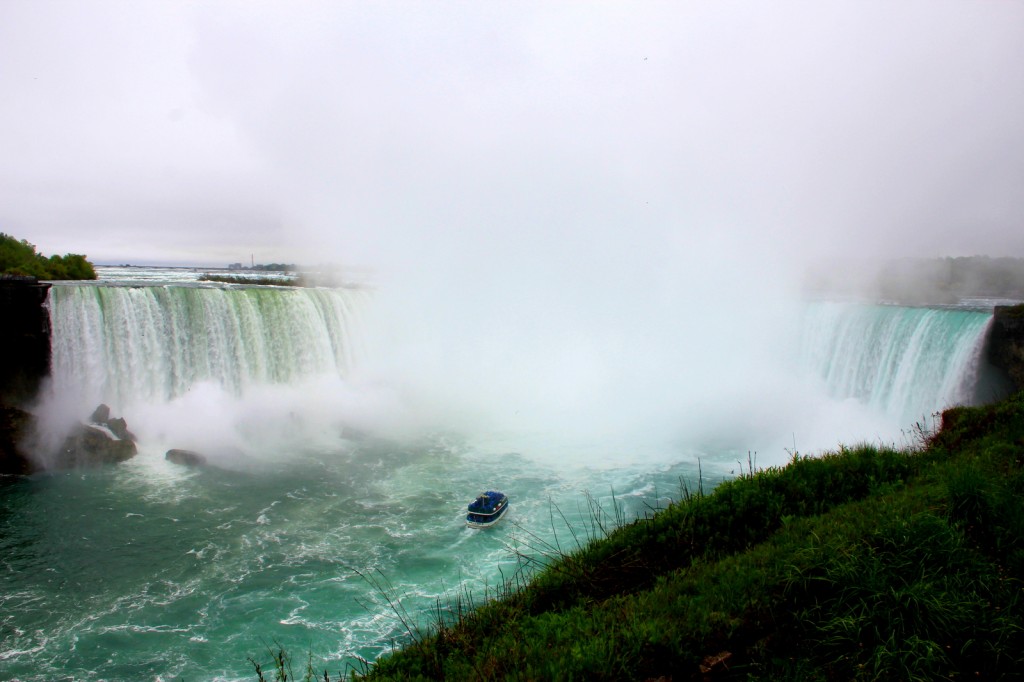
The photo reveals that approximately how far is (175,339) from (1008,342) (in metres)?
26.2

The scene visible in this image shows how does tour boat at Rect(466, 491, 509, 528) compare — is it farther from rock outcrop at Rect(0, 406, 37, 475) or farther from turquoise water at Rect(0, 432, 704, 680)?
rock outcrop at Rect(0, 406, 37, 475)

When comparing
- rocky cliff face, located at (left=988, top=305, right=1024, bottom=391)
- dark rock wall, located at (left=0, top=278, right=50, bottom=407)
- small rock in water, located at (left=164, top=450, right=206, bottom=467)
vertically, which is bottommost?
small rock in water, located at (left=164, top=450, right=206, bottom=467)

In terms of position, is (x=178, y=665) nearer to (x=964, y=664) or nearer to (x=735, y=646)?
(x=735, y=646)

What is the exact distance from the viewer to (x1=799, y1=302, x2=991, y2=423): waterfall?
52.4 feet

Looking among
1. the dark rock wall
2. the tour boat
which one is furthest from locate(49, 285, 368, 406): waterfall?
the tour boat

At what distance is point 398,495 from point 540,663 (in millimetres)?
11929

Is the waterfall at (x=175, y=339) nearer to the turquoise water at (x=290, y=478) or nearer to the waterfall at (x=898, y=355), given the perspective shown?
the turquoise water at (x=290, y=478)

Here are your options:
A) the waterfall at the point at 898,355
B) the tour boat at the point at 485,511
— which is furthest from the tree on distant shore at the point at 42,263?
the waterfall at the point at 898,355

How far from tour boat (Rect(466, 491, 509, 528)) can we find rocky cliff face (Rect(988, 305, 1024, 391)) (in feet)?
46.0

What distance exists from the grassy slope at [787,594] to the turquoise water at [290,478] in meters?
0.87

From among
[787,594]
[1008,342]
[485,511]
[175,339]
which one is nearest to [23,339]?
[175,339]

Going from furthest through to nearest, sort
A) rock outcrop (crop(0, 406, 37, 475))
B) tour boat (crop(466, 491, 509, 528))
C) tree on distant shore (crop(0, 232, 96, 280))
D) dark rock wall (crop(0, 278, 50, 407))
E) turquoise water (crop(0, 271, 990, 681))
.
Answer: tree on distant shore (crop(0, 232, 96, 280)) → dark rock wall (crop(0, 278, 50, 407)) → rock outcrop (crop(0, 406, 37, 475)) → tour boat (crop(466, 491, 509, 528)) → turquoise water (crop(0, 271, 990, 681))

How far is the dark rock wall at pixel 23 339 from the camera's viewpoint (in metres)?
17.2

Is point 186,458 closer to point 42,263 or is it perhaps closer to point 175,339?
point 175,339
